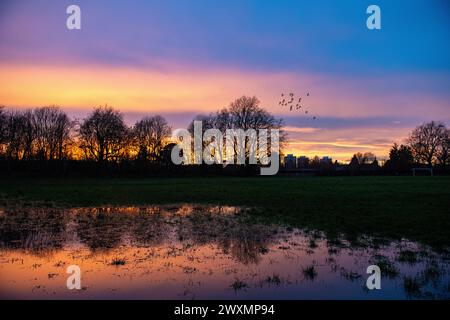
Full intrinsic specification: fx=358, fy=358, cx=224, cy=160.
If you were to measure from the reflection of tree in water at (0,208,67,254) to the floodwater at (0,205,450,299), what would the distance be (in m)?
0.04

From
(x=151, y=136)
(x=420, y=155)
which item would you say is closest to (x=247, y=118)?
(x=151, y=136)

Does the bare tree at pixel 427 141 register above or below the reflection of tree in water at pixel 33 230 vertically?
above

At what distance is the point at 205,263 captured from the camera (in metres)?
9.81

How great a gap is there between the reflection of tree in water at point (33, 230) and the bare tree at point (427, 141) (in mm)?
118427

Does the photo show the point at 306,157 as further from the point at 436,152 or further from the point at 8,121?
the point at 8,121

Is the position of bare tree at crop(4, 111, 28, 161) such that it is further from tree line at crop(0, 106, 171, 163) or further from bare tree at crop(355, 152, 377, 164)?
bare tree at crop(355, 152, 377, 164)

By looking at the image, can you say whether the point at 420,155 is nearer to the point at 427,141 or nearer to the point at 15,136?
the point at 427,141

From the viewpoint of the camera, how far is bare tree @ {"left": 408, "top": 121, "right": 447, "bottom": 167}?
11231 centimetres

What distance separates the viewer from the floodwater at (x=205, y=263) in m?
7.64

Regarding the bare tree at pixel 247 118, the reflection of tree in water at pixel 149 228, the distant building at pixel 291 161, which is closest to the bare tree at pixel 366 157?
the distant building at pixel 291 161

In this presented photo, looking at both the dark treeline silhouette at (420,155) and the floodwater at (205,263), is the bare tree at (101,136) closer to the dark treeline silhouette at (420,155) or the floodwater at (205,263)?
the dark treeline silhouette at (420,155)

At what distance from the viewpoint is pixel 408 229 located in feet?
47.5

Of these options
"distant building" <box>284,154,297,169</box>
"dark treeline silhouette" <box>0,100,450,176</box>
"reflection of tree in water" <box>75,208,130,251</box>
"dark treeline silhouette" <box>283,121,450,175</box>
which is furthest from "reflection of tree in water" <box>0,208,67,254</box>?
"distant building" <box>284,154,297,169</box>

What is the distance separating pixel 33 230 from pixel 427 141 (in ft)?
405
